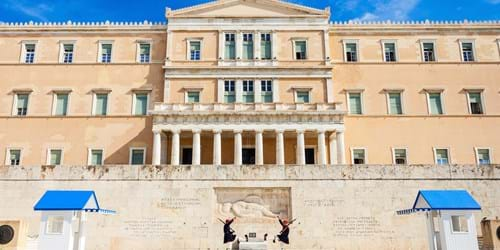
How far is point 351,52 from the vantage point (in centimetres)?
3712

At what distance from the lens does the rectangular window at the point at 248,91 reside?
34703 mm

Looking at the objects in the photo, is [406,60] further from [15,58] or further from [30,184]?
[15,58]

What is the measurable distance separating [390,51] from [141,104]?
70.9 feet

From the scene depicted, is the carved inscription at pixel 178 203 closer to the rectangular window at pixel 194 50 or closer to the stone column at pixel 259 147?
the stone column at pixel 259 147

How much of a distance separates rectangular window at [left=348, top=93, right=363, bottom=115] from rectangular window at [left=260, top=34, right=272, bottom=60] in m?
7.51

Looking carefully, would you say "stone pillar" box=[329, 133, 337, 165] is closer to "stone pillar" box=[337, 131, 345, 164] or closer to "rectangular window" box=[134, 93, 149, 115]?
"stone pillar" box=[337, 131, 345, 164]

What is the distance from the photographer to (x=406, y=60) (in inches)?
1444

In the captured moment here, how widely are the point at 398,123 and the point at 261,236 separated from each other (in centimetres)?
2245

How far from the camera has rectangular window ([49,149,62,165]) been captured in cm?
3416

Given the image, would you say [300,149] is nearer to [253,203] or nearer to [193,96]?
[193,96]

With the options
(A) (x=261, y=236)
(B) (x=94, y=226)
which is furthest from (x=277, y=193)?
(B) (x=94, y=226)

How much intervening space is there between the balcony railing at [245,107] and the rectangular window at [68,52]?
34.8 feet

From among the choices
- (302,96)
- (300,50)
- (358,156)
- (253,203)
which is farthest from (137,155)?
(253,203)

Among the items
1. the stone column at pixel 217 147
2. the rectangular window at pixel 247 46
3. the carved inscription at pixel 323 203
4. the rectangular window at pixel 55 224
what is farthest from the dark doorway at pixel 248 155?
the rectangular window at pixel 55 224
